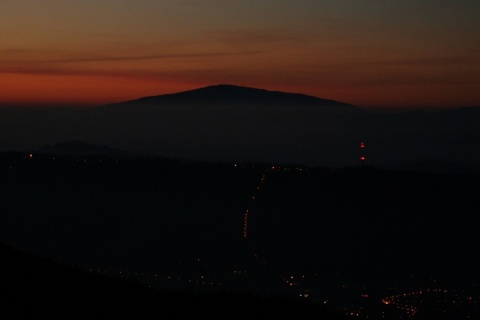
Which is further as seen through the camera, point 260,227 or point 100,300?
point 260,227

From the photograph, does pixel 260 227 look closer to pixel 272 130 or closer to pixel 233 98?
pixel 272 130

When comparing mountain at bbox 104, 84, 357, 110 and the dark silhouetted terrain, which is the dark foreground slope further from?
mountain at bbox 104, 84, 357, 110

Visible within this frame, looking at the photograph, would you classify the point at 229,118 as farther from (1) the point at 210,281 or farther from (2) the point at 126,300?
(2) the point at 126,300

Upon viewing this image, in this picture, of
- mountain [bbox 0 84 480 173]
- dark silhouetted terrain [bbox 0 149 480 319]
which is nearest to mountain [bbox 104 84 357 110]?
mountain [bbox 0 84 480 173]

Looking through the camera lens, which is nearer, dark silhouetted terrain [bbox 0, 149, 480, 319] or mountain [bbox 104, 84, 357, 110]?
dark silhouetted terrain [bbox 0, 149, 480, 319]

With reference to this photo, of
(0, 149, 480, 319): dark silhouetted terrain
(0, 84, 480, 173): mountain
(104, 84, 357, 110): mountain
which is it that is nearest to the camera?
(0, 149, 480, 319): dark silhouetted terrain

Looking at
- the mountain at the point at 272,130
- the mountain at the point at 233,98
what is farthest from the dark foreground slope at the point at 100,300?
the mountain at the point at 233,98

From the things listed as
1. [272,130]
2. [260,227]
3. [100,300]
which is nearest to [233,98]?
[272,130]

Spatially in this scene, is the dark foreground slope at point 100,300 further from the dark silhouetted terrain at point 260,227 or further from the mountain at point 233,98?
the mountain at point 233,98

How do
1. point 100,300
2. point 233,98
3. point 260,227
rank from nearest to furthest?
point 100,300
point 260,227
point 233,98

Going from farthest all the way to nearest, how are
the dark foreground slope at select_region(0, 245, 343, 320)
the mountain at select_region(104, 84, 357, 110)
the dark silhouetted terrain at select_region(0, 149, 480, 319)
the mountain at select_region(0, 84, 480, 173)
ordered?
1. the mountain at select_region(104, 84, 357, 110)
2. the mountain at select_region(0, 84, 480, 173)
3. the dark silhouetted terrain at select_region(0, 149, 480, 319)
4. the dark foreground slope at select_region(0, 245, 343, 320)

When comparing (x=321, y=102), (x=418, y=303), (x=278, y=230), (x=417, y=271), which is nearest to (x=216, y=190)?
(x=278, y=230)
